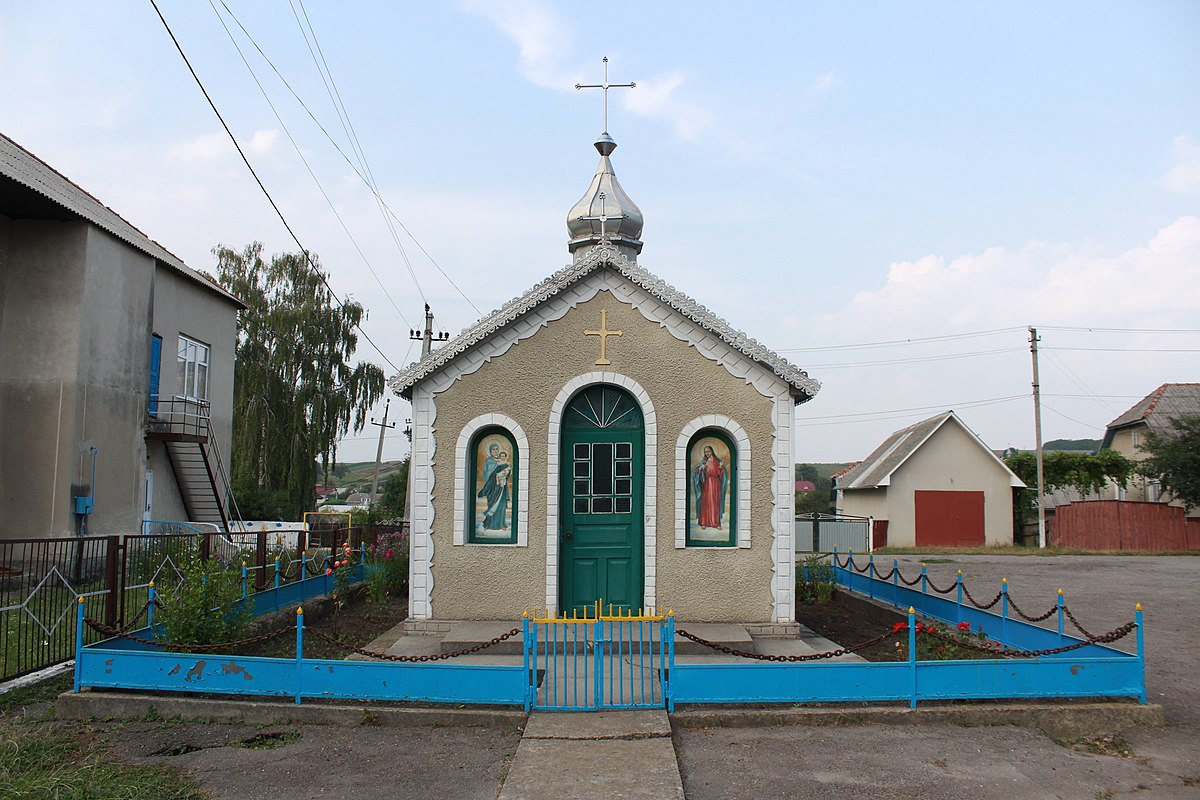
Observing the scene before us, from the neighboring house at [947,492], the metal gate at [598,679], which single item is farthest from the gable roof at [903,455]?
the metal gate at [598,679]

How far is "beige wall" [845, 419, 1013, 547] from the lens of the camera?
34250 mm

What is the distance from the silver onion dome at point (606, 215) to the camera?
517 inches

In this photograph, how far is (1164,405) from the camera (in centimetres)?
3762

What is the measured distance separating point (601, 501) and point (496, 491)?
4.35 ft

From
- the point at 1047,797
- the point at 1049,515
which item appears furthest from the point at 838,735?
the point at 1049,515

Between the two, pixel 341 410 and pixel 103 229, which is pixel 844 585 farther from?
pixel 341 410

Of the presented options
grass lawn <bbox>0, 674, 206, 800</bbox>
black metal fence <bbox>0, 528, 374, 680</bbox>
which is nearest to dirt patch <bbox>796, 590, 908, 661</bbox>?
grass lawn <bbox>0, 674, 206, 800</bbox>

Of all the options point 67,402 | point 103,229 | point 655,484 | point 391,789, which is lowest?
point 391,789

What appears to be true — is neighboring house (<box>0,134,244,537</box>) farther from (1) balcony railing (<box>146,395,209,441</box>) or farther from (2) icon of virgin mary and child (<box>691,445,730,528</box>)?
(2) icon of virgin mary and child (<box>691,445,730,528</box>)

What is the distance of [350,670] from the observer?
24.5 ft

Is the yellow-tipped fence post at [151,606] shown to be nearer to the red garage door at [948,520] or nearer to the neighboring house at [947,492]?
the neighboring house at [947,492]

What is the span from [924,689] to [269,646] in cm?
747

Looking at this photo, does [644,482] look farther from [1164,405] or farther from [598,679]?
[1164,405]

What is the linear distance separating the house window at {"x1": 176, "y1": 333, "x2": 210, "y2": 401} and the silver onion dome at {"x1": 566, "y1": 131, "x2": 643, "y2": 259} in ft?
44.7
